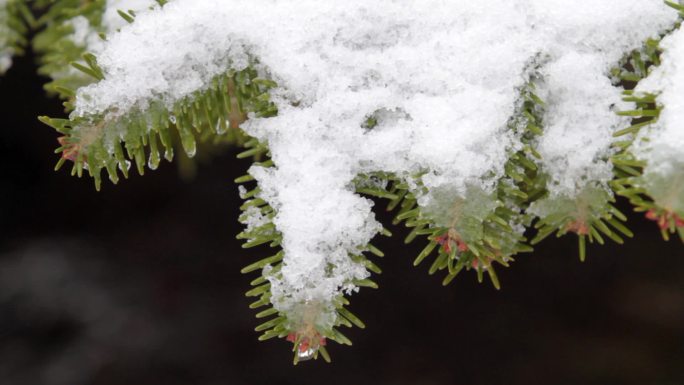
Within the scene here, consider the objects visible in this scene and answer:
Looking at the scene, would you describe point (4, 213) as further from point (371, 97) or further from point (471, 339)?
point (371, 97)

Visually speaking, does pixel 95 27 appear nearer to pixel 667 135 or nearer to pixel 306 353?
pixel 306 353

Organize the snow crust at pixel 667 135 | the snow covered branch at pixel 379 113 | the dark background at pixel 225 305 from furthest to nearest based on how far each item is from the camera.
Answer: the dark background at pixel 225 305, the snow covered branch at pixel 379 113, the snow crust at pixel 667 135

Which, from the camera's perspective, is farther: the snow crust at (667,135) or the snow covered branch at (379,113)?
the snow covered branch at (379,113)

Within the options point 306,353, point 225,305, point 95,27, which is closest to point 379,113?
point 306,353

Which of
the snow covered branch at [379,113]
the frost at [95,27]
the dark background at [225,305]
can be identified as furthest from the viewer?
the dark background at [225,305]

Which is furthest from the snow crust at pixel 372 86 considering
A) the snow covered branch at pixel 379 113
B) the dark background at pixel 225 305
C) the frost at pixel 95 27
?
the dark background at pixel 225 305

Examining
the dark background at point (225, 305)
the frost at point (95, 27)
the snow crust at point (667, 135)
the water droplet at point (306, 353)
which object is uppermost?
the frost at point (95, 27)

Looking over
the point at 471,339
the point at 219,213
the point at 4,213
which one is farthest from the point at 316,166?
the point at 4,213

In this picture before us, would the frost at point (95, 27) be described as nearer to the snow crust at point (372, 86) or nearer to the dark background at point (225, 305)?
the snow crust at point (372, 86)
